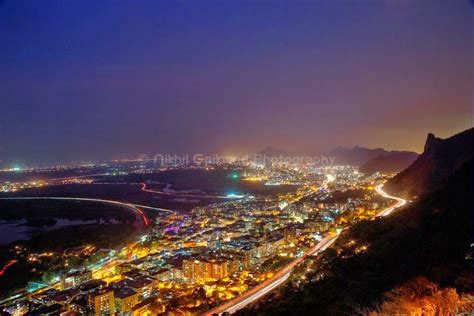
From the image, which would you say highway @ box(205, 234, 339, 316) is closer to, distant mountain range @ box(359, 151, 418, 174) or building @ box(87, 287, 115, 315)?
building @ box(87, 287, 115, 315)

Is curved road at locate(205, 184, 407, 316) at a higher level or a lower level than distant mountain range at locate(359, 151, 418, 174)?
lower

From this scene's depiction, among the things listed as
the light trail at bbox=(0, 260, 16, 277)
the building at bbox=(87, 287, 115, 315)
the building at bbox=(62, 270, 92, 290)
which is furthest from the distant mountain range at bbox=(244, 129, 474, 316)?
the light trail at bbox=(0, 260, 16, 277)

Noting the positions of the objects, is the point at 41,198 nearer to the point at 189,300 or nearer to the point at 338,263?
the point at 189,300

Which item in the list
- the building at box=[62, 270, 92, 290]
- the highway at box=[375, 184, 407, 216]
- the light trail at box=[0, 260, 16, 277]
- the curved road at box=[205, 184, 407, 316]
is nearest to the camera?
the curved road at box=[205, 184, 407, 316]

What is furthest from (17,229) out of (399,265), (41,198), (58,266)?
(399,265)

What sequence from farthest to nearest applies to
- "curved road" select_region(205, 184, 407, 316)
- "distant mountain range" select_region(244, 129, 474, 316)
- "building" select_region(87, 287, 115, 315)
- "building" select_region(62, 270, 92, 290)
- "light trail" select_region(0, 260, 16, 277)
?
"light trail" select_region(0, 260, 16, 277)
"building" select_region(62, 270, 92, 290)
"building" select_region(87, 287, 115, 315)
"curved road" select_region(205, 184, 407, 316)
"distant mountain range" select_region(244, 129, 474, 316)

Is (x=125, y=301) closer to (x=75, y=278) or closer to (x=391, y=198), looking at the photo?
(x=75, y=278)

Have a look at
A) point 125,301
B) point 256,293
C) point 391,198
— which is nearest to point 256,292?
point 256,293

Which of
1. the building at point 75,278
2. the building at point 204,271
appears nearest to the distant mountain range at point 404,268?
the building at point 204,271
